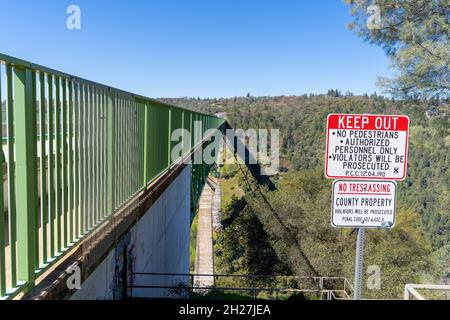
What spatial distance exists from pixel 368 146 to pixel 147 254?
11.9ft

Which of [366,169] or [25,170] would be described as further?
[366,169]

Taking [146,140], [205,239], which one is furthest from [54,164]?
[205,239]

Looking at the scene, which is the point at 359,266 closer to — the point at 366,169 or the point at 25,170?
the point at 366,169

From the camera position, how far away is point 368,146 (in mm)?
2975

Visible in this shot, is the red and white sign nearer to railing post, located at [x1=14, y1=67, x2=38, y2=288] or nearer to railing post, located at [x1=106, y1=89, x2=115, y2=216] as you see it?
railing post, located at [x1=14, y1=67, x2=38, y2=288]

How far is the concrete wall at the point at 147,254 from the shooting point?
140 inches

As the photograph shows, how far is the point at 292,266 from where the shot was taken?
2598 cm

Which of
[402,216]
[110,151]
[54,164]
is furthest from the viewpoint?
[402,216]

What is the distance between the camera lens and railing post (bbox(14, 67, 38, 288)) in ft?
7.85

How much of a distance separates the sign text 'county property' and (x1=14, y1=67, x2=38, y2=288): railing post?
2021 mm
